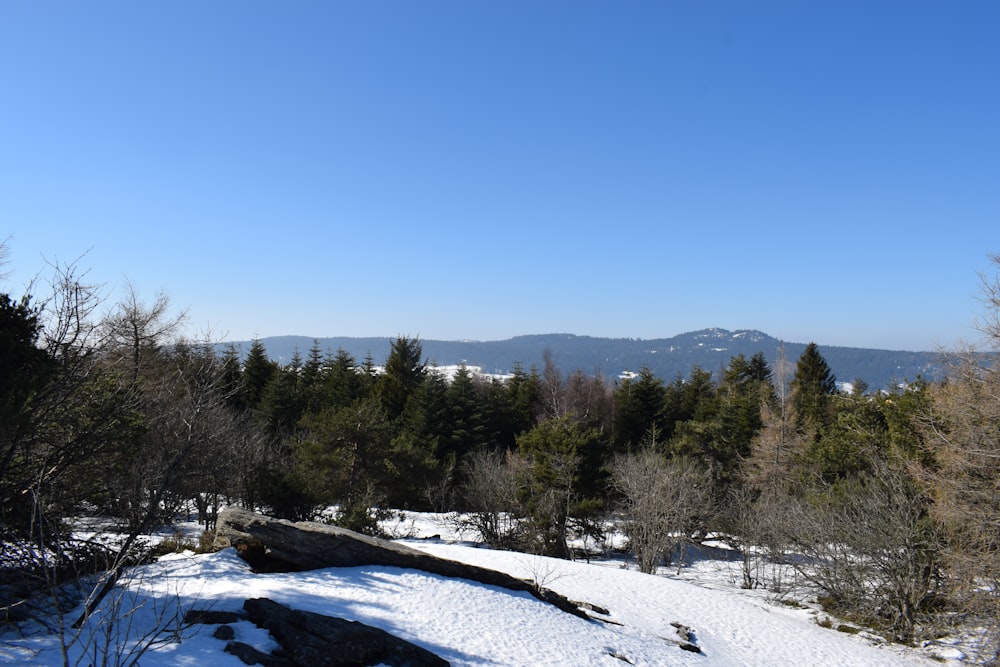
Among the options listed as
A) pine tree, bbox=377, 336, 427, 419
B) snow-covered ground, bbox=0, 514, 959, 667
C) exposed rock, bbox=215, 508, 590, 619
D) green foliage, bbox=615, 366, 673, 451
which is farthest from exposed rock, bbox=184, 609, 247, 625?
green foliage, bbox=615, 366, 673, 451

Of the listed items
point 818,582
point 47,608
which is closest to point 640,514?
point 818,582

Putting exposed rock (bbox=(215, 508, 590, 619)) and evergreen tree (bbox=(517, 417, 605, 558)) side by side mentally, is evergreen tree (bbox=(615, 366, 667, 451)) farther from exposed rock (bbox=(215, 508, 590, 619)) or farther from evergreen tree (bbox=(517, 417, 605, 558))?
exposed rock (bbox=(215, 508, 590, 619))

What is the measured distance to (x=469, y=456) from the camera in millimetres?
34531

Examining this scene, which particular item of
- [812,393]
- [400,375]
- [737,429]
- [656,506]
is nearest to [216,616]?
[656,506]

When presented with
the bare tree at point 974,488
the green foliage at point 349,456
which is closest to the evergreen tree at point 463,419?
the green foliage at point 349,456

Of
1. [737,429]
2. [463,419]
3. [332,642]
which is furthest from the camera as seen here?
[463,419]

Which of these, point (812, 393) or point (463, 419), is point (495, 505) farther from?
point (812, 393)

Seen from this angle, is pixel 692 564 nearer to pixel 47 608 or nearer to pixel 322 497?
pixel 322 497

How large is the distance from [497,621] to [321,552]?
445cm

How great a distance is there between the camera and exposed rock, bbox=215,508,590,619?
42.1 ft

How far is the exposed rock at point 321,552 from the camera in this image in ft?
42.1

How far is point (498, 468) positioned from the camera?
2514 centimetres

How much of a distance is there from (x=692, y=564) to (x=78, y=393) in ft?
81.2

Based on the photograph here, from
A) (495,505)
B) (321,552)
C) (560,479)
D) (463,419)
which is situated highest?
(463,419)
